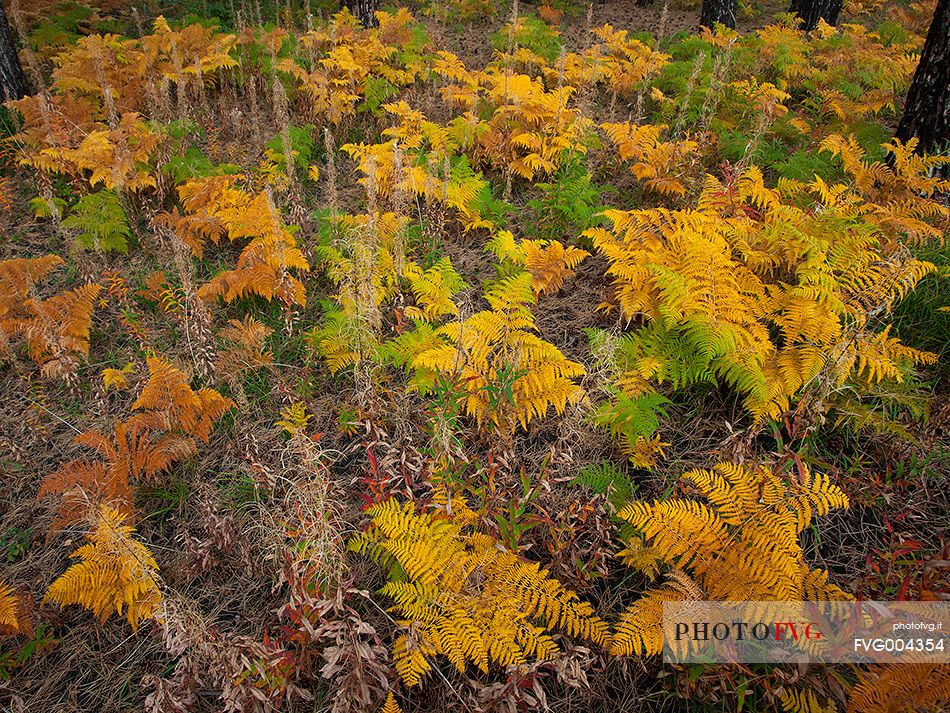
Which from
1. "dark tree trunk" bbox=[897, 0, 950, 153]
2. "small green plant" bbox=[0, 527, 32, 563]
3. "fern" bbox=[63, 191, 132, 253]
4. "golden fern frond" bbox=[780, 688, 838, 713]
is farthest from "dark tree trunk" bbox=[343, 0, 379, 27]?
"golden fern frond" bbox=[780, 688, 838, 713]

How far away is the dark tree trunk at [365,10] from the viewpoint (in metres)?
7.52

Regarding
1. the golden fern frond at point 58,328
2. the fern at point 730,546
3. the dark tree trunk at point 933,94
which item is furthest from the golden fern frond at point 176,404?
the dark tree trunk at point 933,94

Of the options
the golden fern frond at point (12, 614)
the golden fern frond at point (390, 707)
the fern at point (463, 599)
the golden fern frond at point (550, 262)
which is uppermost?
the golden fern frond at point (550, 262)

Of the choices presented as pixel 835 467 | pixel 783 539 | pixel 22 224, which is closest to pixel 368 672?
pixel 783 539

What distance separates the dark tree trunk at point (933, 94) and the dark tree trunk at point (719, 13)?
4.16 m

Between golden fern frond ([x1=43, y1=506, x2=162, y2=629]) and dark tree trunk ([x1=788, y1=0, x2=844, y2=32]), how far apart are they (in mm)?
11798

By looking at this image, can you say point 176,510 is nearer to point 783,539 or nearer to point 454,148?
point 783,539

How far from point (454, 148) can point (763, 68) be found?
15.4 ft

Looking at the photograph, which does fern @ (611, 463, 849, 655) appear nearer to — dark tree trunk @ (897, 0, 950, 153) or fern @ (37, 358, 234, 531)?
fern @ (37, 358, 234, 531)

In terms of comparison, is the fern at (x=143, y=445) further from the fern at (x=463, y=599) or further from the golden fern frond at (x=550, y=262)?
the golden fern frond at (x=550, y=262)

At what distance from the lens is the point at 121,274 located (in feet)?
14.7

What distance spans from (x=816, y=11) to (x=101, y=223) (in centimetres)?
1135

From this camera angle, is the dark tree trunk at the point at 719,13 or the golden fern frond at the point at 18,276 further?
the dark tree trunk at the point at 719,13

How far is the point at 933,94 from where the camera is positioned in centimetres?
463
